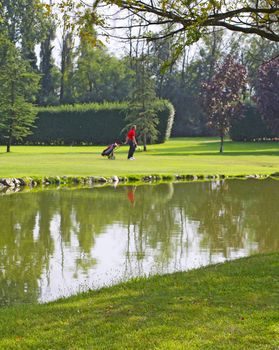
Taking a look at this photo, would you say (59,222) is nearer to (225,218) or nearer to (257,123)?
(225,218)

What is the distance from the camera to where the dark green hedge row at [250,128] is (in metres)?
57.9

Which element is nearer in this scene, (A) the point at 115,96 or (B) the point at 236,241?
(B) the point at 236,241

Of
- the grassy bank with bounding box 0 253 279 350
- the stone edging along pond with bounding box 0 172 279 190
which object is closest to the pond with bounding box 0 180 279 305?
the grassy bank with bounding box 0 253 279 350

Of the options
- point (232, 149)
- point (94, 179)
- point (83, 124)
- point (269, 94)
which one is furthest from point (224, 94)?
point (94, 179)

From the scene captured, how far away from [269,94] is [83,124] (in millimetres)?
15559

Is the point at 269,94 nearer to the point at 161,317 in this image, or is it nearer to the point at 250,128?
the point at 250,128

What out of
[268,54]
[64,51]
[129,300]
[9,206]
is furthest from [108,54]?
[129,300]

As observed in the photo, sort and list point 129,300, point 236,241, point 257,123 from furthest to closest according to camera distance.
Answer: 1. point 257,123
2. point 236,241
3. point 129,300

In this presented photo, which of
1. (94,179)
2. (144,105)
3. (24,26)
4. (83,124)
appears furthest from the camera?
(24,26)

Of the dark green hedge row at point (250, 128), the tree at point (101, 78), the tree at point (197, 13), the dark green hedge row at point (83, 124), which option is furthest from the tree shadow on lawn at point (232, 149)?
the tree at point (197, 13)

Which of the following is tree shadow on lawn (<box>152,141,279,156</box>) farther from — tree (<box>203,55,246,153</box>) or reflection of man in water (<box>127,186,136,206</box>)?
reflection of man in water (<box>127,186,136,206</box>)

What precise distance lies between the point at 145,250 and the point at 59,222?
3.72 meters

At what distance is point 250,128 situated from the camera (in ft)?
192

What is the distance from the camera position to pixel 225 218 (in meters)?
16.0
